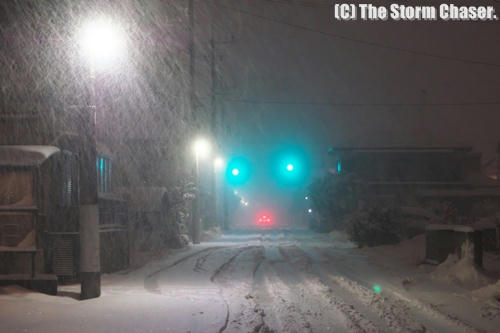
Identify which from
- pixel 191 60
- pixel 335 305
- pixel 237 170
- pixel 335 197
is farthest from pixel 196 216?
pixel 335 305

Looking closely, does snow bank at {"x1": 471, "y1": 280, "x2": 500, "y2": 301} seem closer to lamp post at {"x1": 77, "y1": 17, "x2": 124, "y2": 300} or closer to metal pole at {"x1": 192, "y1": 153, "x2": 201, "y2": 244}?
lamp post at {"x1": 77, "y1": 17, "x2": 124, "y2": 300}

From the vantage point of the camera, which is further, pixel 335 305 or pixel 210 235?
pixel 210 235

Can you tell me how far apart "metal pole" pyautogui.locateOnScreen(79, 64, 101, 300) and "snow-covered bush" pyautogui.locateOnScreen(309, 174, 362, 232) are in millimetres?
44300

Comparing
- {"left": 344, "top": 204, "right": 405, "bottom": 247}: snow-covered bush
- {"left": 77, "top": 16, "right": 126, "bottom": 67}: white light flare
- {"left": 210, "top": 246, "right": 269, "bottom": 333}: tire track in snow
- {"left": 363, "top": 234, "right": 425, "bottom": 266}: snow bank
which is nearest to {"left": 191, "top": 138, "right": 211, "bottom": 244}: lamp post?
{"left": 344, "top": 204, "right": 405, "bottom": 247}: snow-covered bush

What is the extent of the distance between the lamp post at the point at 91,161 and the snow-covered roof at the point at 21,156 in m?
3.56

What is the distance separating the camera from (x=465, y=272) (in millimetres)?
15992

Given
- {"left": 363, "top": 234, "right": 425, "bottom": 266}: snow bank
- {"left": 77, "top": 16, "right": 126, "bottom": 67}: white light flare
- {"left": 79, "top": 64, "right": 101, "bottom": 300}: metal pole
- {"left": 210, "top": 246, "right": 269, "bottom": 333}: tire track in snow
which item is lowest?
{"left": 363, "top": 234, "right": 425, "bottom": 266}: snow bank

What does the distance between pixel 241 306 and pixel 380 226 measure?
67.4 feet

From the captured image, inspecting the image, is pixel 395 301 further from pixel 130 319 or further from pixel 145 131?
pixel 145 131

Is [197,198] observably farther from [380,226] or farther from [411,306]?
[411,306]

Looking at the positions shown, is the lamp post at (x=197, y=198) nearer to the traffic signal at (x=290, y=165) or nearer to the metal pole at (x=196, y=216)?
the metal pole at (x=196, y=216)

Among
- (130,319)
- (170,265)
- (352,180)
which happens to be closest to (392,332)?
(130,319)

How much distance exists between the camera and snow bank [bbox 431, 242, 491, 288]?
15461mm

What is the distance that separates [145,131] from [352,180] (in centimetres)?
2533
